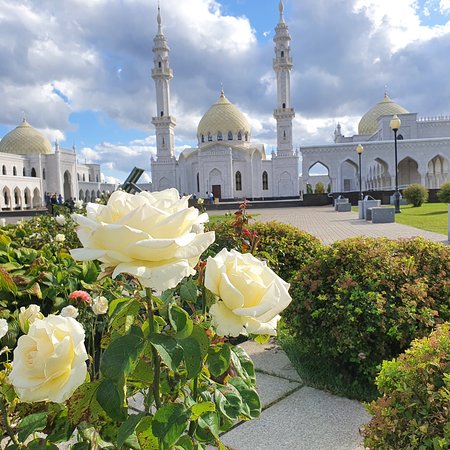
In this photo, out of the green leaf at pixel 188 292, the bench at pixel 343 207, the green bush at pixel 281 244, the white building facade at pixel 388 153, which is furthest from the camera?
the white building facade at pixel 388 153

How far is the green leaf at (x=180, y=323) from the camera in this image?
1.16 meters

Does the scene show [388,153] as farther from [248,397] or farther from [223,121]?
[248,397]

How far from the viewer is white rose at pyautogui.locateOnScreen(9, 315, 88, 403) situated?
3.49 feet

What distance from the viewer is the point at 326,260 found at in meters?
3.62

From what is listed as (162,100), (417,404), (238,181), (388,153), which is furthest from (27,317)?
(162,100)

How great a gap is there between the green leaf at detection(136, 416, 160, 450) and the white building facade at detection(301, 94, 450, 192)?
44.0 metres

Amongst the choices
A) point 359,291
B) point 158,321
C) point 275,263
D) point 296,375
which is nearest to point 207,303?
point 158,321

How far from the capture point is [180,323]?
117 centimetres

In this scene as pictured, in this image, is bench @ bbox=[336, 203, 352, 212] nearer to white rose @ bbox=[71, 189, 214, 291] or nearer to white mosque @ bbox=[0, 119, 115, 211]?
white rose @ bbox=[71, 189, 214, 291]

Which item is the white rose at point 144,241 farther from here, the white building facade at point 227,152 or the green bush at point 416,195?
the white building facade at point 227,152

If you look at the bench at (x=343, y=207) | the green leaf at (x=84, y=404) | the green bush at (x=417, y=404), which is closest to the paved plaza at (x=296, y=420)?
the green bush at (x=417, y=404)

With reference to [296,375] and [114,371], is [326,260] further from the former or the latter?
[114,371]

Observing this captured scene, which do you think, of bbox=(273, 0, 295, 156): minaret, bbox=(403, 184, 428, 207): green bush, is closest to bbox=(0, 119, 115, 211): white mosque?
bbox=(273, 0, 295, 156): minaret

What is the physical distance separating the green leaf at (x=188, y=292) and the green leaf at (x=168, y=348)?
208 mm
